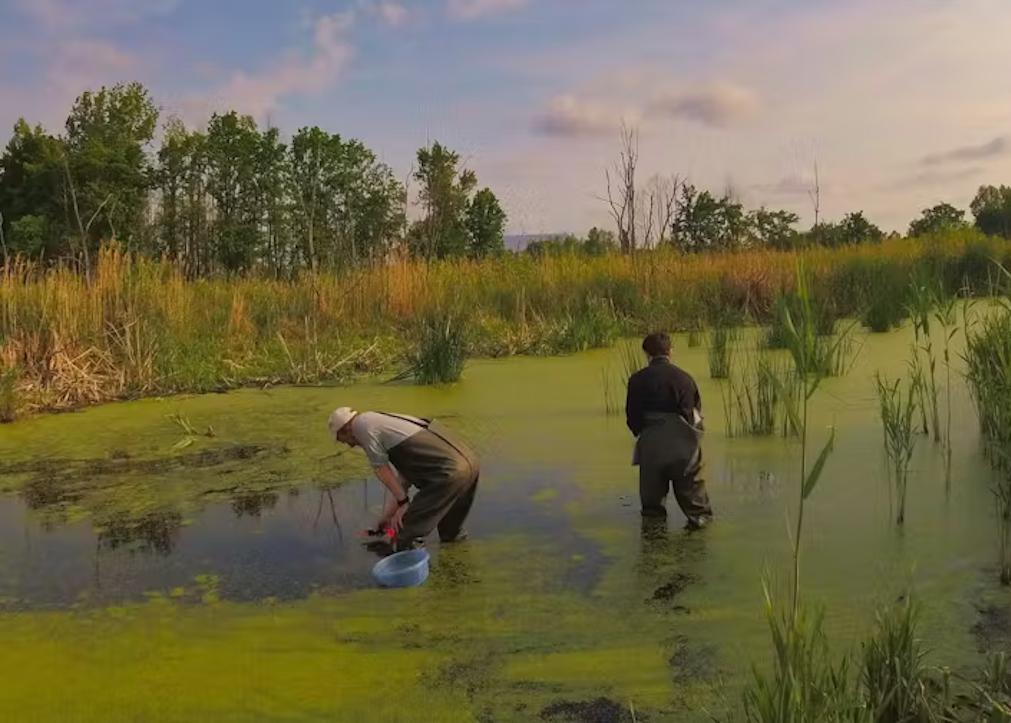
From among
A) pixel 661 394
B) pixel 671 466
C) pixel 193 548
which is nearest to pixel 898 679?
pixel 671 466

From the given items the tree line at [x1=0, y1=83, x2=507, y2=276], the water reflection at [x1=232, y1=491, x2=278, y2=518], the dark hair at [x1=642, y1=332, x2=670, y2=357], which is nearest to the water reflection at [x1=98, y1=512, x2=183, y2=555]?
the water reflection at [x1=232, y1=491, x2=278, y2=518]

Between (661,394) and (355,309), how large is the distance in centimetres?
676

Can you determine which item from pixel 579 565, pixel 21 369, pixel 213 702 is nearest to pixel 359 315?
pixel 21 369

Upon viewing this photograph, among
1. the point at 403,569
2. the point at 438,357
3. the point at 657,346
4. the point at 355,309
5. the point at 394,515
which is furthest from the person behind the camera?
the point at 355,309

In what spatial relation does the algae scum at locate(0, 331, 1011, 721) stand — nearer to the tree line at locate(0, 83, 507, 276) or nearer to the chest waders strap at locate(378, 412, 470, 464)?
Result: the chest waders strap at locate(378, 412, 470, 464)

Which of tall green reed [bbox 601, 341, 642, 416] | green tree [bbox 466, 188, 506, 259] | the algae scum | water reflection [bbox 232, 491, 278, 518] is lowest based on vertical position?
the algae scum

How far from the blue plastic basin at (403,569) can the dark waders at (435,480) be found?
24 cm

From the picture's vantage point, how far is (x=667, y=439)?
141 inches

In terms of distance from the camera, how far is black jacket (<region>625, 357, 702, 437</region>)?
143 inches

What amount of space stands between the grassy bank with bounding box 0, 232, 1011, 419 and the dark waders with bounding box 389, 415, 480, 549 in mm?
3398

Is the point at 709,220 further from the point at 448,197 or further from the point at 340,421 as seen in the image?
the point at 340,421

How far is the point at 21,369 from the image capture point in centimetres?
689

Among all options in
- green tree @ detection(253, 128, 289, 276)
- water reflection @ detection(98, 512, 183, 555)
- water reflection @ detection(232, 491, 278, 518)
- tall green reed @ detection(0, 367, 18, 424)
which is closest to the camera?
water reflection @ detection(98, 512, 183, 555)

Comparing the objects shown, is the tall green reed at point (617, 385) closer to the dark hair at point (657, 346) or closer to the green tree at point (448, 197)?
the dark hair at point (657, 346)
